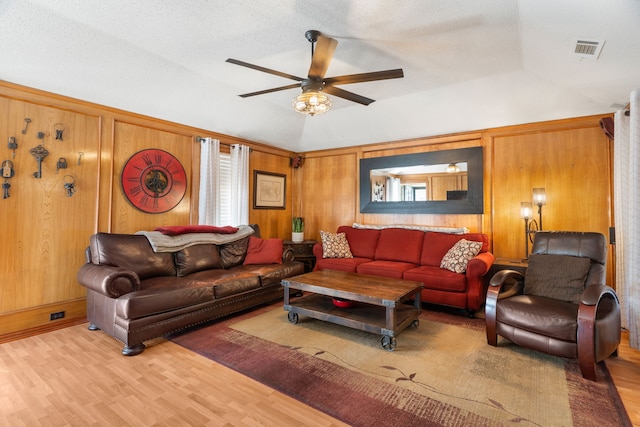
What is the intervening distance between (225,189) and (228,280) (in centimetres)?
205

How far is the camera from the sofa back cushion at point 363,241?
4.93 metres

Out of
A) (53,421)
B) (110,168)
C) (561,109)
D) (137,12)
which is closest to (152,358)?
(53,421)

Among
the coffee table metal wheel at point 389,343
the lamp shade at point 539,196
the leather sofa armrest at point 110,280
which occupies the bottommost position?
the coffee table metal wheel at point 389,343

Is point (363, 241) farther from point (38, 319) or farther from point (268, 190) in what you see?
point (38, 319)

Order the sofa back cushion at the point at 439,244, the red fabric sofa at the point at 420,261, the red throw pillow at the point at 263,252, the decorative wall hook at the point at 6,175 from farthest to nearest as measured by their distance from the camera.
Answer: the red throw pillow at the point at 263,252 → the sofa back cushion at the point at 439,244 → the red fabric sofa at the point at 420,261 → the decorative wall hook at the point at 6,175

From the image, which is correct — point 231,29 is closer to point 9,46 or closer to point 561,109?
point 9,46

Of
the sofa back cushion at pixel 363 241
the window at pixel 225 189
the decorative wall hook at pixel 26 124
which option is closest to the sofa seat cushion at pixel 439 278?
the sofa back cushion at pixel 363 241

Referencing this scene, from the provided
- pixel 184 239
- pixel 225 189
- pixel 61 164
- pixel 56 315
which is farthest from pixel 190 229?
pixel 56 315

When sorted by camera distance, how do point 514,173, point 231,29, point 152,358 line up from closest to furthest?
point 152,358, point 231,29, point 514,173

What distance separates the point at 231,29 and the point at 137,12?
75cm

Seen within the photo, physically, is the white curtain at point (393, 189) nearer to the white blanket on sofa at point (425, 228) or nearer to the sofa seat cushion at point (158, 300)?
the white blanket on sofa at point (425, 228)

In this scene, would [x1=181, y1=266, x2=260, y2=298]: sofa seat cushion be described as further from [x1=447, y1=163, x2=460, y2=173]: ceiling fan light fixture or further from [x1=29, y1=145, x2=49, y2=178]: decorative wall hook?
[x1=447, y1=163, x2=460, y2=173]: ceiling fan light fixture

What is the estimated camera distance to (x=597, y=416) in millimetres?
1833

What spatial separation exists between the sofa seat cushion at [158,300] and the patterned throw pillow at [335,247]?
206 centimetres
